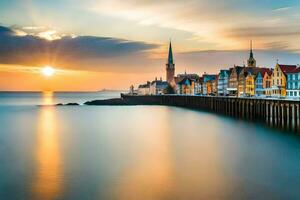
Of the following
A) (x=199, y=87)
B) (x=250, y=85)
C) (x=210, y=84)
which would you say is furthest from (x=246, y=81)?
(x=199, y=87)

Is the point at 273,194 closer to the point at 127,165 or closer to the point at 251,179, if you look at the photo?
the point at 251,179

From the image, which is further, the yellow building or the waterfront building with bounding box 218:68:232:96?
the waterfront building with bounding box 218:68:232:96

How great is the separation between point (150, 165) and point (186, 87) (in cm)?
13206

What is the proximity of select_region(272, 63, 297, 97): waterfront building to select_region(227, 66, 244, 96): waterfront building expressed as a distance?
2450 cm

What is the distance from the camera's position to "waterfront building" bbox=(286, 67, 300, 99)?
72.2 meters

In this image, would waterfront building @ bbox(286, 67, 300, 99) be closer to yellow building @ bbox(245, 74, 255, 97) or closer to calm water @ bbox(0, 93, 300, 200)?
yellow building @ bbox(245, 74, 255, 97)

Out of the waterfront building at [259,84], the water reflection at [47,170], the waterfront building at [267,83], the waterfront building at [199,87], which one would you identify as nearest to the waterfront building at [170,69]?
the waterfront building at [199,87]

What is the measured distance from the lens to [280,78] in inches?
3059

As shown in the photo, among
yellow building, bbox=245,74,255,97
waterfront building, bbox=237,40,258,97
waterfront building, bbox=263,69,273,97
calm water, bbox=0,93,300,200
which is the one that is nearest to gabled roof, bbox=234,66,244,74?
waterfront building, bbox=237,40,258,97

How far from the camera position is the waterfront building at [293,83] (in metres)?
72.2

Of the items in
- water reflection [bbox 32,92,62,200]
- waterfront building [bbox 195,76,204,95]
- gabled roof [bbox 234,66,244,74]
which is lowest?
water reflection [bbox 32,92,62,200]

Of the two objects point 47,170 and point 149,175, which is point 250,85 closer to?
point 149,175

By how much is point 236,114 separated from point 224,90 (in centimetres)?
5163

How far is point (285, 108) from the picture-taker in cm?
4962
